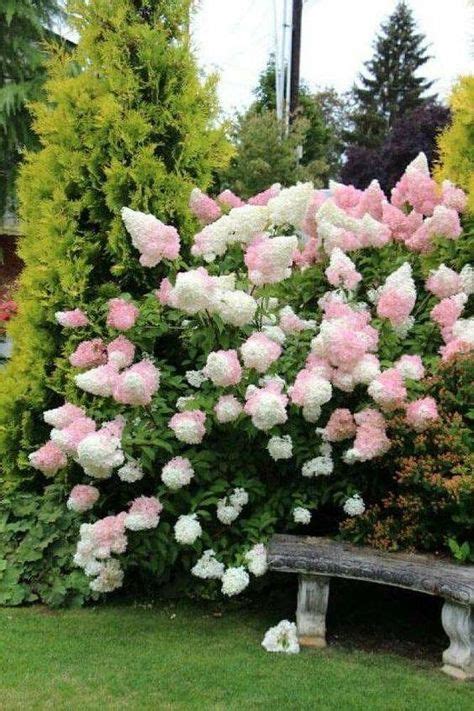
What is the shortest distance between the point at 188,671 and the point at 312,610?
0.68 meters

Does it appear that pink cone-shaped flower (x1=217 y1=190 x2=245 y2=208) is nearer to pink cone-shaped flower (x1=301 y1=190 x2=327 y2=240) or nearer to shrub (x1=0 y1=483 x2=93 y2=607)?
pink cone-shaped flower (x1=301 y1=190 x2=327 y2=240)

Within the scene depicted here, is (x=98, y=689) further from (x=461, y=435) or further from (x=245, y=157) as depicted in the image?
(x=245, y=157)

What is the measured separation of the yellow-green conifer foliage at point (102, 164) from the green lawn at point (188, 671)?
4.38 ft

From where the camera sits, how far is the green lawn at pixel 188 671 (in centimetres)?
318

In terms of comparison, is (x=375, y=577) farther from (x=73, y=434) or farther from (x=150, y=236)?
(x=150, y=236)

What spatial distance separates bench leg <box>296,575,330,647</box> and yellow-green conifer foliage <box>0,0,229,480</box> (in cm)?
186

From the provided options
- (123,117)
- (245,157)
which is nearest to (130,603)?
(123,117)

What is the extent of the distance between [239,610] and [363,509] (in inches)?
38.9

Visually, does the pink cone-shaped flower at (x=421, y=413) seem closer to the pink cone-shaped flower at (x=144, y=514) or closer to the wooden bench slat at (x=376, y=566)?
the wooden bench slat at (x=376, y=566)

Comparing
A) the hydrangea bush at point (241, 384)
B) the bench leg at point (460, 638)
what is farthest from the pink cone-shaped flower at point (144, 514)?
the bench leg at point (460, 638)

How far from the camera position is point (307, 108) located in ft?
82.9

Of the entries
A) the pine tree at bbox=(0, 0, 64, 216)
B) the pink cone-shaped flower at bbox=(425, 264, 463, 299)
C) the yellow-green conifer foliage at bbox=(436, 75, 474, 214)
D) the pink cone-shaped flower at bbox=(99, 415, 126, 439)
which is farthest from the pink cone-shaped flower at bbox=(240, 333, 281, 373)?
the pine tree at bbox=(0, 0, 64, 216)

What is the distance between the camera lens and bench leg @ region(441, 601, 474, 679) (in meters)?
3.41

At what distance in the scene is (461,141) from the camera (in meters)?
4.85
